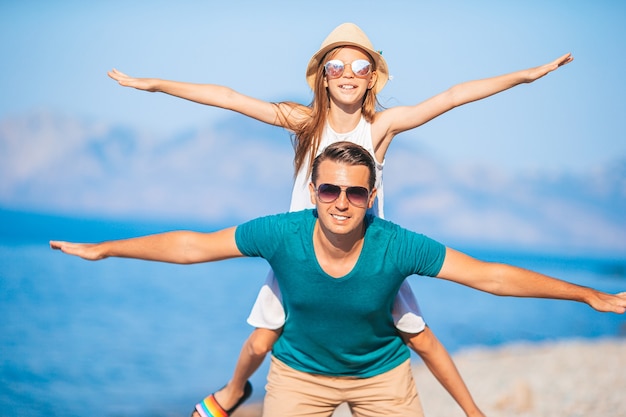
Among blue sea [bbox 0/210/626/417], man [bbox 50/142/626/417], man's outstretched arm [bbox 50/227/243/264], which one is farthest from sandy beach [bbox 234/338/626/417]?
man's outstretched arm [bbox 50/227/243/264]

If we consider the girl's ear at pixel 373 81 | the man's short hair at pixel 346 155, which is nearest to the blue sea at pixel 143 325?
the girl's ear at pixel 373 81

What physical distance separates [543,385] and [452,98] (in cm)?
673

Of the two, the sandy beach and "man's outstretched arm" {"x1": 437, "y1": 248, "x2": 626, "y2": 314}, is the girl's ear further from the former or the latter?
the sandy beach

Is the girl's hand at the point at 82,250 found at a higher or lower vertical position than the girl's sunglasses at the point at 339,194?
lower

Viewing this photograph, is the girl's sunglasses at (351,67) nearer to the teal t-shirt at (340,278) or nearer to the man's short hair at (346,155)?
the man's short hair at (346,155)

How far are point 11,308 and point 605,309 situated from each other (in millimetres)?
22223

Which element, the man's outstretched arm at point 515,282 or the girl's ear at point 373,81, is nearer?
the man's outstretched arm at point 515,282

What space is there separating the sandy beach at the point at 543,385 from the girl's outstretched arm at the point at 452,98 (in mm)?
5192

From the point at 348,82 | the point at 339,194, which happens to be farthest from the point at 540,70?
the point at 339,194

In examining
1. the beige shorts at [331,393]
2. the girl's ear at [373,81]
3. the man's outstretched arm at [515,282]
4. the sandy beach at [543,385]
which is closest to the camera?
the man's outstretched arm at [515,282]

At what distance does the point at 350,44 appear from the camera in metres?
5.27

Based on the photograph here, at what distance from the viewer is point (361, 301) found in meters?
4.42

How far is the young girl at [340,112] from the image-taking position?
509cm

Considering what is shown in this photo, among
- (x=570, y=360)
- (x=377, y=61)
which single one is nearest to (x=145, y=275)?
(x=570, y=360)
